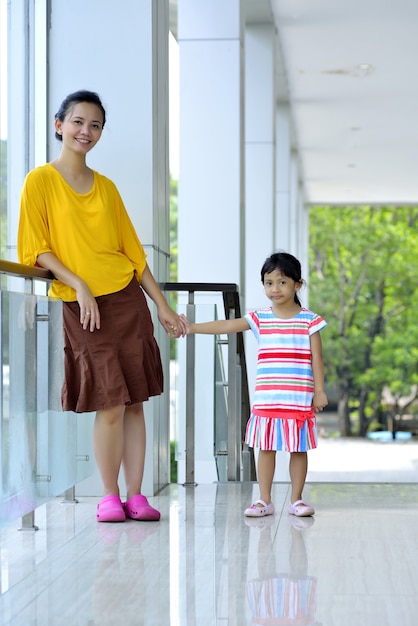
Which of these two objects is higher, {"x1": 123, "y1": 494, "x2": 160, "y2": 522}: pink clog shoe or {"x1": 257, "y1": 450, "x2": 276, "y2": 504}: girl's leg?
{"x1": 257, "y1": 450, "x2": 276, "y2": 504}: girl's leg

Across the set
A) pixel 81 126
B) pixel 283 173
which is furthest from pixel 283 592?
pixel 283 173

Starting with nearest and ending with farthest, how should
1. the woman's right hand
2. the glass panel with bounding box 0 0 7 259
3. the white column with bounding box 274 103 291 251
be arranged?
the woman's right hand < the glass panel with bounding box 0 0 7 259 < the white column with bounding box 274 103 291 251

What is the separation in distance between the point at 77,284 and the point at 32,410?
449 mm

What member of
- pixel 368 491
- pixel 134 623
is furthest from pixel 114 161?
pixel 134 623

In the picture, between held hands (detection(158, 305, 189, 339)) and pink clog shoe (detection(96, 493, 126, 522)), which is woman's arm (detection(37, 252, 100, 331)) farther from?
pink clog shoe (detection(96, 493, 126, 522))

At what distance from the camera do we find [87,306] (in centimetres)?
349

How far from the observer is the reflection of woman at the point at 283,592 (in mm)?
2484

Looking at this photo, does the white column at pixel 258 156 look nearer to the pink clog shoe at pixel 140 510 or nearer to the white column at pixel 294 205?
the pink clog shoe at pixel 140 510

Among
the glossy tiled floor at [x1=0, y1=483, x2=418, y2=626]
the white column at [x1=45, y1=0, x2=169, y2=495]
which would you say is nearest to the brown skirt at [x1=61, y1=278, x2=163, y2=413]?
the glossy tiled floor at [x1=0, y1=483, x2=418, y2=626]

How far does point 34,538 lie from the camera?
3.42 meters

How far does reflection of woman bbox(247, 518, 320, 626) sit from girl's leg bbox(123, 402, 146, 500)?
0.68 m

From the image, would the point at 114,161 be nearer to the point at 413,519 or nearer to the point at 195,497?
the point at 195,497

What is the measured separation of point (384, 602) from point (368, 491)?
6.03 feet

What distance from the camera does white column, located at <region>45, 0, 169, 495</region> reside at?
429cm
